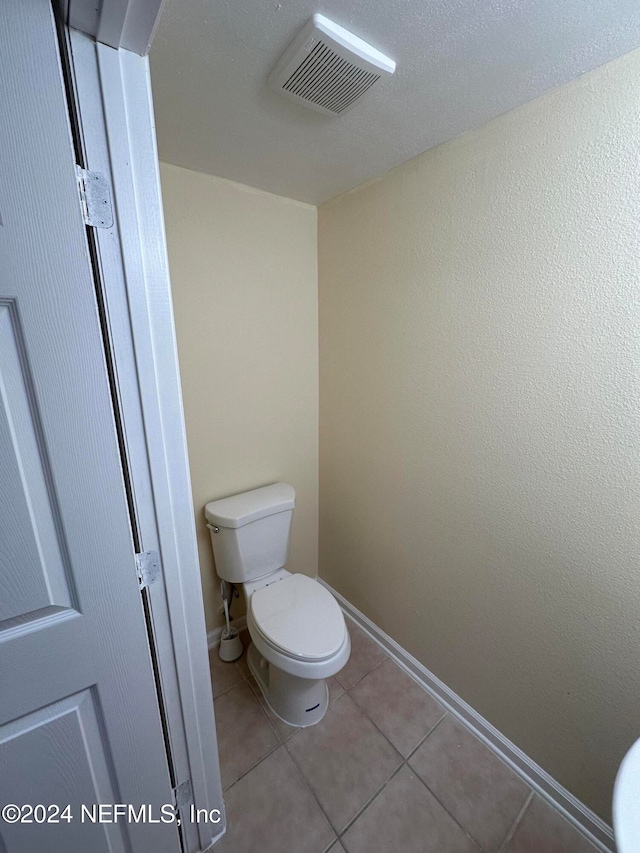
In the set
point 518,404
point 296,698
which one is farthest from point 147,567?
point 518,404

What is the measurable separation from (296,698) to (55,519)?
1.23 m

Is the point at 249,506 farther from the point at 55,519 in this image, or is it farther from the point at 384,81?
the point at 384,81

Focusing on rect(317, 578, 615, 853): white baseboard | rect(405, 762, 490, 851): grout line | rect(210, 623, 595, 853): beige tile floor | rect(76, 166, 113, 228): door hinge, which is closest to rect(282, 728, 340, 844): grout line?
rect(210, 623, 595, 853): beige tile floor

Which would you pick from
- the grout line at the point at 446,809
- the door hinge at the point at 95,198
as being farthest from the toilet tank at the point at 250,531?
the door hinge at the point at 95,198

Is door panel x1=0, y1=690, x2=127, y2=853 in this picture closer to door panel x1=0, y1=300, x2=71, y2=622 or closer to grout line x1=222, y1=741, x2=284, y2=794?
door panel x1=0, y1=300, x2=71, y2=622

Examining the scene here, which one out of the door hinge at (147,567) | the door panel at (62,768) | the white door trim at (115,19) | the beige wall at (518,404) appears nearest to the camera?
the white door trim at (115,19)

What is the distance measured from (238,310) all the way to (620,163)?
131 centimetres

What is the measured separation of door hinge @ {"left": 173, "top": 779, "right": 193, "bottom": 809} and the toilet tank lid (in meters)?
0.79

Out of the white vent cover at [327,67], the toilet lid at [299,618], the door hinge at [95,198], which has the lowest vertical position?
the toilet lid at [299,618]

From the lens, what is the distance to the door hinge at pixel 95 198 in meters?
0.61

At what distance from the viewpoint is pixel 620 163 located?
832mm

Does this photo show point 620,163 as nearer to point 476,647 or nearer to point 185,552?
point 185,552

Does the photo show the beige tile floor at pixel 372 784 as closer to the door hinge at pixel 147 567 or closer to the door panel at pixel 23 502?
the door hinge at pixel 147 567

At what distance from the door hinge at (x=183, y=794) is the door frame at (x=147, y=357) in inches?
0.8
